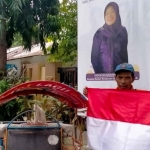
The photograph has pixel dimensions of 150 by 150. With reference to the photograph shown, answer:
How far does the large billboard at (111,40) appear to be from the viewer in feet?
16.4

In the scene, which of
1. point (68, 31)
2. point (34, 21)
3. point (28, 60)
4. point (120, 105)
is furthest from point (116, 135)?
point (28, 60)

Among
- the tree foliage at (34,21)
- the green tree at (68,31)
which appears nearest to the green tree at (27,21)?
the tree foliage at (34,21)

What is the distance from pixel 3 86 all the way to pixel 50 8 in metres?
3.67

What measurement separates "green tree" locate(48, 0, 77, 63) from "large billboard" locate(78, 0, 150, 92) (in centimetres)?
544

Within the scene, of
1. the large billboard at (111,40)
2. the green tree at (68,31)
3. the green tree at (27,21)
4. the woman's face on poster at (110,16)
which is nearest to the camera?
the large billboard at (111,40)

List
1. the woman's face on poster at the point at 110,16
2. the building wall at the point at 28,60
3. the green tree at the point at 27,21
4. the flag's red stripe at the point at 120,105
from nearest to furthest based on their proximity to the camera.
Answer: the flag's red stripe at the point at 120,105 < the woman's face on poster at the point at 110,16 < the green tree at the point at 27,21 < the building wall at the point at 28,60

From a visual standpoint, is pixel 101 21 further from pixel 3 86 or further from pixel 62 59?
pixel 62 59

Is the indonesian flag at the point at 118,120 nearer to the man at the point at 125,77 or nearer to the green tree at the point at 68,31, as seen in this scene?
the man at the point at 125,77

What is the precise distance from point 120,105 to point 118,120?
19cm

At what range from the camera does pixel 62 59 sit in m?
12.8

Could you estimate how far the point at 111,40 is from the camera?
5535 millimetres

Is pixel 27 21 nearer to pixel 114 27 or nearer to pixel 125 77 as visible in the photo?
pixel 114 27

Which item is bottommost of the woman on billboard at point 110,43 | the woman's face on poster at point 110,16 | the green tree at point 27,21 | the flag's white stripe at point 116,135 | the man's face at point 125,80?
the flag's white stripe at point 116,135

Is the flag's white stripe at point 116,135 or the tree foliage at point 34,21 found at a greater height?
the tree foliage at point 34,21
